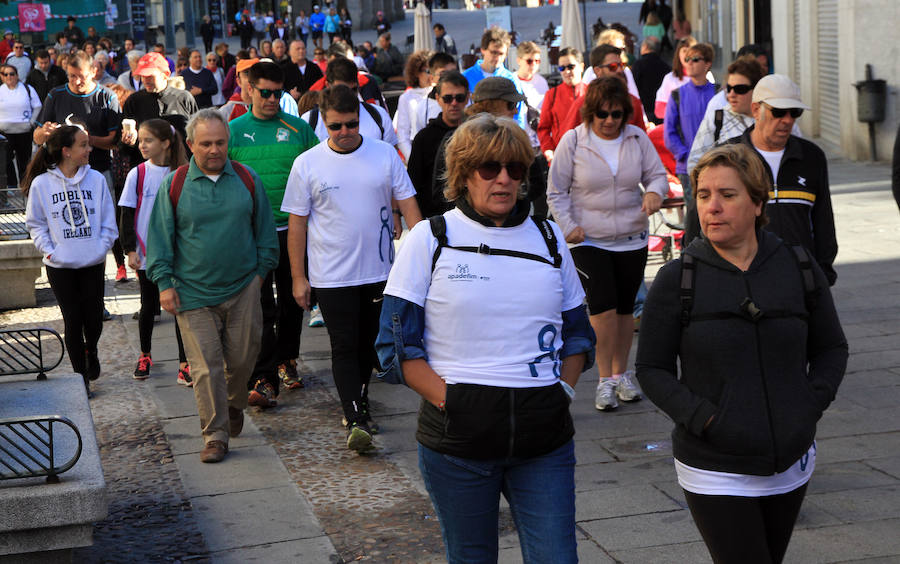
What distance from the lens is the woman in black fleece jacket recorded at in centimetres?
358

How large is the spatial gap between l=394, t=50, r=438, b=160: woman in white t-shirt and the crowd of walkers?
40 millimetres

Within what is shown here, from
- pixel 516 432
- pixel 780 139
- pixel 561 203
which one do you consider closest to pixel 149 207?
pixel 561 203

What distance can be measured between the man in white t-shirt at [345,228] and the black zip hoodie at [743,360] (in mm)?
3322

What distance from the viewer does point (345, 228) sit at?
695 centimetres

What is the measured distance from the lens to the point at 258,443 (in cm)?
715

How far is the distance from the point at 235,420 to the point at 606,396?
2.06 metres

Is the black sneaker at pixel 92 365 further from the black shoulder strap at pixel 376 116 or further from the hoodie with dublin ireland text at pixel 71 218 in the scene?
the black shoulder strap at pixel 376 116

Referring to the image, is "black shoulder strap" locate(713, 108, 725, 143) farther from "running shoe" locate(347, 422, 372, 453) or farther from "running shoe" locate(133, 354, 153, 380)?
"running shoe" locate(133, 354, 153, 380)

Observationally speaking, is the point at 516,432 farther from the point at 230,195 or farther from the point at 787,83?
the point at 230,195

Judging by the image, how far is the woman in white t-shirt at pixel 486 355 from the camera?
372 centimetres

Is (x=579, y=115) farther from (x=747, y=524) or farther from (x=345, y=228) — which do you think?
(x=747, y=524)

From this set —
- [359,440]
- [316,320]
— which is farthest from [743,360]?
[316,320]

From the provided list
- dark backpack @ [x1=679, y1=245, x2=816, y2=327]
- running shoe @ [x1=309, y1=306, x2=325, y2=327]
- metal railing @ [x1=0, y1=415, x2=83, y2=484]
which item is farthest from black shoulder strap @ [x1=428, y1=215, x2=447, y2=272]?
running shoe @ [x1=309, y1=306, x2=325, y2=327]

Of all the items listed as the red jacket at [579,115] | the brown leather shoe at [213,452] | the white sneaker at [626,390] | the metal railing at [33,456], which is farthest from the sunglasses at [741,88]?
the metal railing at [33,456]
